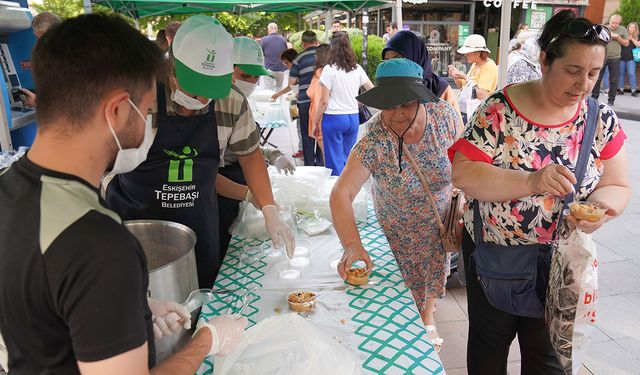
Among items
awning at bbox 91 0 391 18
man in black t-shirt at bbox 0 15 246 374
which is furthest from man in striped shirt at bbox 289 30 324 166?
man in black t-shirt at bbox 0 15 246 374

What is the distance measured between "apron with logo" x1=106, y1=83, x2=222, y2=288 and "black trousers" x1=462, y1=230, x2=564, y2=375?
3.36 ft

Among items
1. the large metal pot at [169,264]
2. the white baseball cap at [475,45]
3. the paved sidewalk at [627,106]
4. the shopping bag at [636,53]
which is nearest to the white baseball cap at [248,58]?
the large metal pot at [169,264]

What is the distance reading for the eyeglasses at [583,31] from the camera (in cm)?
145

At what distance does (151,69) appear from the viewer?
82 centimetres

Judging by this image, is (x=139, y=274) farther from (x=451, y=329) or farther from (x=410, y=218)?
(x=451, y=329)

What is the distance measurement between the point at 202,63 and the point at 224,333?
0.89m

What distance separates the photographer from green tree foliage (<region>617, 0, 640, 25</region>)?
37.5 feet

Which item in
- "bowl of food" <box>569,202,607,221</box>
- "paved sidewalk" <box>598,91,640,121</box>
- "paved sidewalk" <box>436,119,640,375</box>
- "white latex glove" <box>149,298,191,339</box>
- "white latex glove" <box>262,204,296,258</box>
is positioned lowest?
"paved sidewalk" <box>598,91,640,121</box>

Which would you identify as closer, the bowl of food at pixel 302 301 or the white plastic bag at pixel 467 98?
the bowl of food at pixel 302 301

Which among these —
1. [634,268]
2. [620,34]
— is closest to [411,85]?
[634,268]

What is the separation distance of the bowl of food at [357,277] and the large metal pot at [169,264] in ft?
1.68

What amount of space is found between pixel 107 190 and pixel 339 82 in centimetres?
335

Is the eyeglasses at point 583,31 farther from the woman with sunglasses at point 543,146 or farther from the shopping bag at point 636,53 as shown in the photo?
the shopping bag at point 636,53

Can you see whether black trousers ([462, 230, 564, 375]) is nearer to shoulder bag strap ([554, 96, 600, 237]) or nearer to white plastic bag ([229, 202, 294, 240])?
shoulder bag strap ([554, 96, 600, 237])
